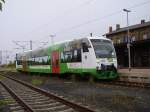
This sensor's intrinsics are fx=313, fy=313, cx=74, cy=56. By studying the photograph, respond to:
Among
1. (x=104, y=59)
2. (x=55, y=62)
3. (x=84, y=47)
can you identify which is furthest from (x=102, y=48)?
(x=55, y=62)

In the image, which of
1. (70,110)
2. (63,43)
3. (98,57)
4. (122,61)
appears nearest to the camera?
(70,110)

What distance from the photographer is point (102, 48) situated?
71.7 ft

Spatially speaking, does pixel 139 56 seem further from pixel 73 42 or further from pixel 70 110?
pixel 70 110

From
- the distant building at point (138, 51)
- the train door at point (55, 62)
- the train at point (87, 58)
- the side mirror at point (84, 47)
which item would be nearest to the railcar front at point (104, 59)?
the train at point (87, 58)

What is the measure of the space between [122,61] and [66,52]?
85.8 ft

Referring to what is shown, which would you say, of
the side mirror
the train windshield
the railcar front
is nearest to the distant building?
the train windshield

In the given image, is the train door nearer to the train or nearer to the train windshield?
the train

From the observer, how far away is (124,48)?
47812mm

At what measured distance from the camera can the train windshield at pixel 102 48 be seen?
21377 mm

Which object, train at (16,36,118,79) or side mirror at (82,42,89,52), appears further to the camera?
side mirror at (82,42,89,52)

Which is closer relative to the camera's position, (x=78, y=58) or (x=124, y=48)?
(x=78, y=58)

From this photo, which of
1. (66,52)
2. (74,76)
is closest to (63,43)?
(66,52)

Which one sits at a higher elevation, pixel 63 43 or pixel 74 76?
pixel 63 43

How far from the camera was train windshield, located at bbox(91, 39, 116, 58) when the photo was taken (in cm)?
2138
